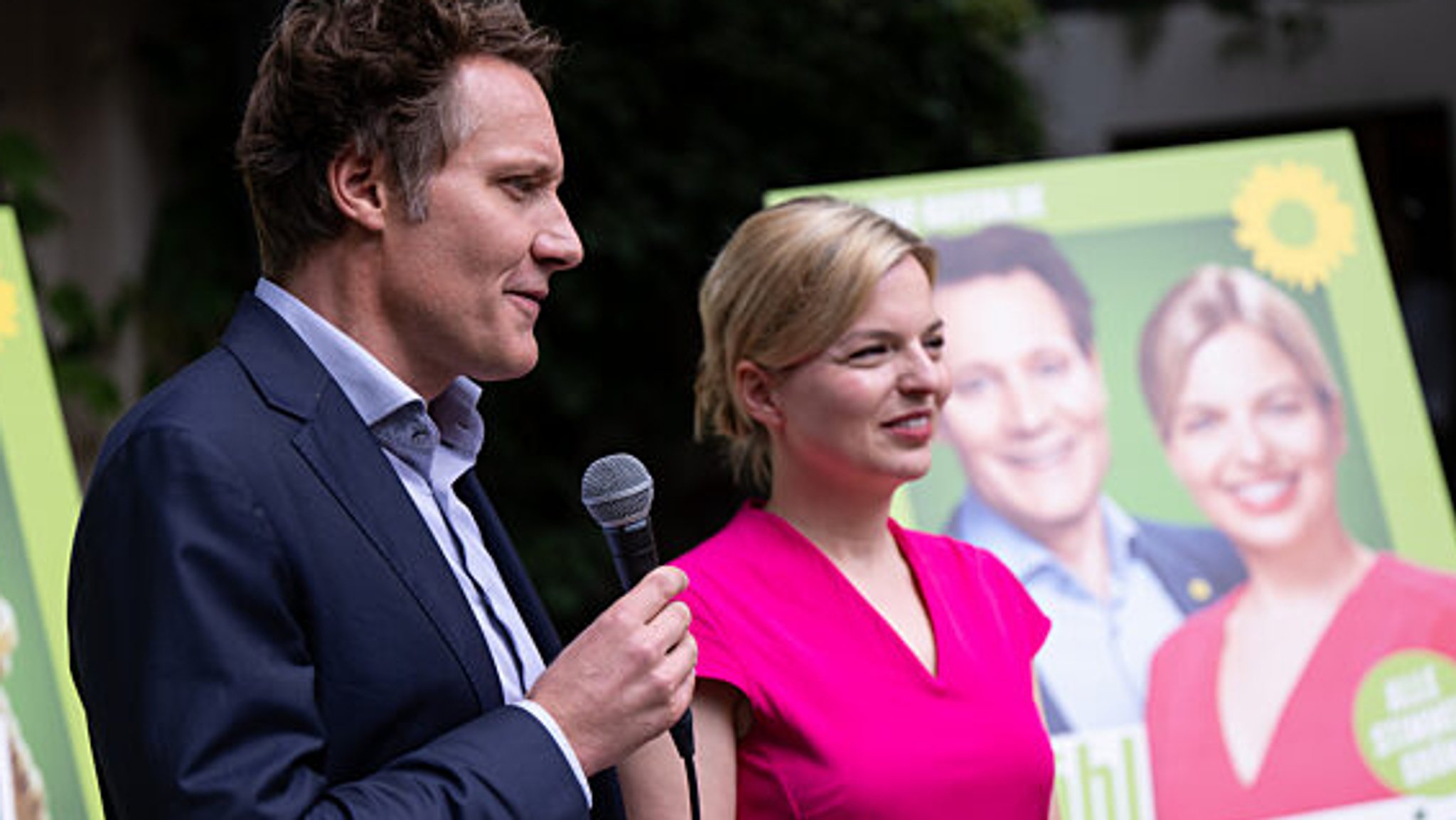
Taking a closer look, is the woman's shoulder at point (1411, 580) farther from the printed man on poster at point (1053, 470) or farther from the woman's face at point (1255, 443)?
the printed man on poster at point (1053, 470)

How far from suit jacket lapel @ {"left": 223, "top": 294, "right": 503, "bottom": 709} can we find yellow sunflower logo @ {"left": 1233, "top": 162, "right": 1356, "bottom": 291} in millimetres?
2089

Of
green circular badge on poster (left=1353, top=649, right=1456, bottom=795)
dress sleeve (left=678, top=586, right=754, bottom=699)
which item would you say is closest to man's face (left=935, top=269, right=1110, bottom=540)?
green circular badge on poster (left=1353, top=649, right=1456, bottom=795)

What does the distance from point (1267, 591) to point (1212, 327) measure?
460mm

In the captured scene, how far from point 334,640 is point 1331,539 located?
83.9 inches

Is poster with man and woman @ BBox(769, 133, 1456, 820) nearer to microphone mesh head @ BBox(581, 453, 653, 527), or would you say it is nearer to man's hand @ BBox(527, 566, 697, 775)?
microphone mesh head @ BBox(581, 453, 653, 527)

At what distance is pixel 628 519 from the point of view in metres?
1.65

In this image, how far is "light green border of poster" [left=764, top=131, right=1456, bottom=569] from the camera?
3049 millimetres

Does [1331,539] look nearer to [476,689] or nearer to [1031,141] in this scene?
→ [476,689]

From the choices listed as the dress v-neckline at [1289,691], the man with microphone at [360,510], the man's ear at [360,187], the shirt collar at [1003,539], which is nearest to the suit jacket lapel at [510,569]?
the man with microphone at [360,510]

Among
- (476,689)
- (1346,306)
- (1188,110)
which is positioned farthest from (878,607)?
(1188,110)

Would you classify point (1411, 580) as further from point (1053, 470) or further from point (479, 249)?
point (479, 249)

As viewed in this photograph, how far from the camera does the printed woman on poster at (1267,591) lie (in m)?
2.87

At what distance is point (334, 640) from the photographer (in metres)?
1.41

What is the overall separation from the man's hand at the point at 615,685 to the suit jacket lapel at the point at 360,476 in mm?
69
